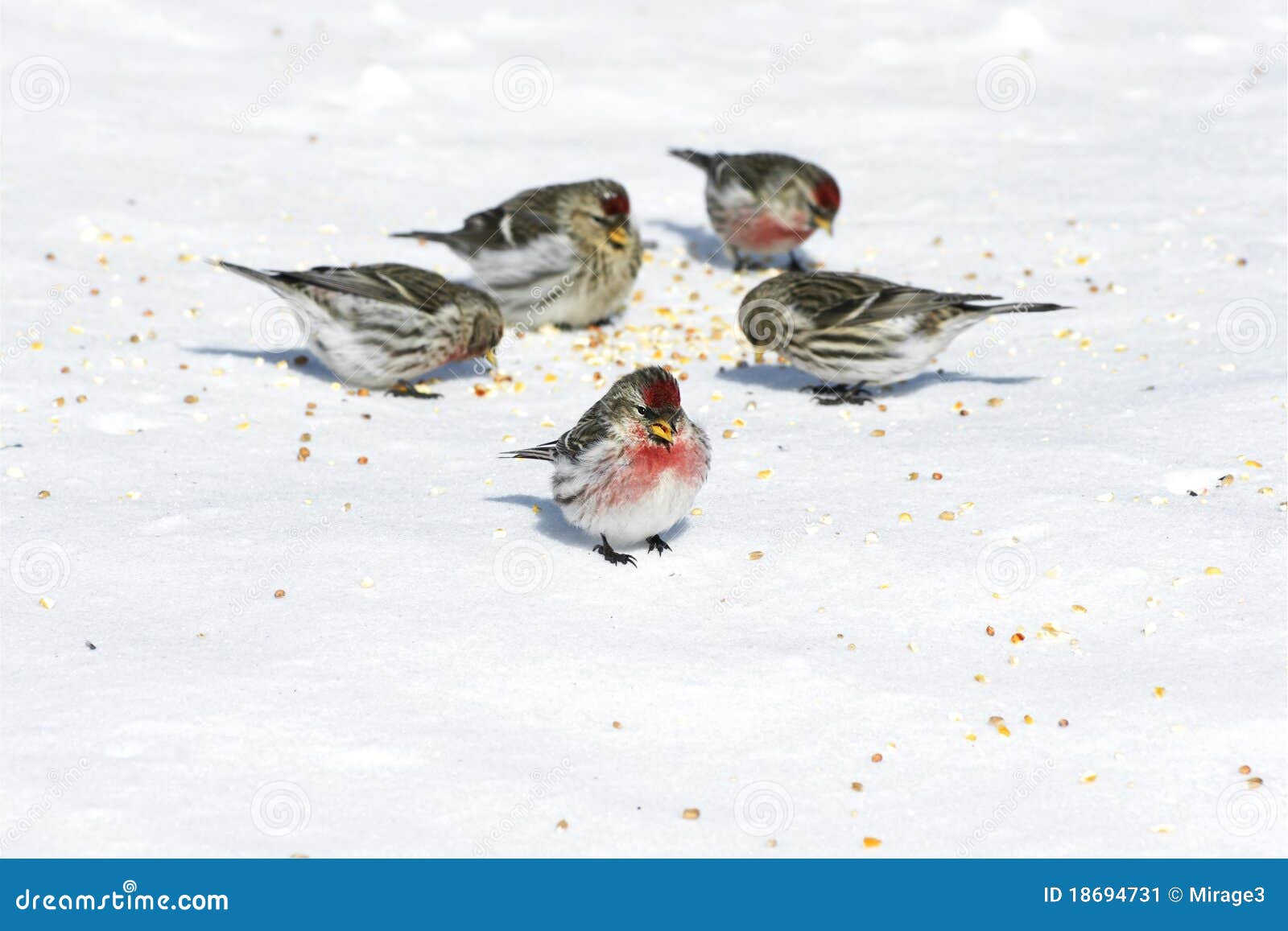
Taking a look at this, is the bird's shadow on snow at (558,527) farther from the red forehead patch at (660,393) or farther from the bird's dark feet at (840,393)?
the bird's dark feet at (840,393)

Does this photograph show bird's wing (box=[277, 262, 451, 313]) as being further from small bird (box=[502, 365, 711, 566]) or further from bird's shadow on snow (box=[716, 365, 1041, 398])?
small bird (box=[502, 365, 711, 566])

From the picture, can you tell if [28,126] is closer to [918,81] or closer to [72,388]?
[72,388]

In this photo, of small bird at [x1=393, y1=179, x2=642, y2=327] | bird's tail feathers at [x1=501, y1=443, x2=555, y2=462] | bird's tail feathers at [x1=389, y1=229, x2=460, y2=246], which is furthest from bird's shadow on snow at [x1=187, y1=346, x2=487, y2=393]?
bird's tail feathers at [x1=501, y1=443, x2=555, y2=462]

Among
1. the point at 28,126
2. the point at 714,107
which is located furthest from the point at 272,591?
the point at 714,107

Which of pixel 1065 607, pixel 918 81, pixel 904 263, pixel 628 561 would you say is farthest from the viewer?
pixel 918 81

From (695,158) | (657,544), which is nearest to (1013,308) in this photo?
(657,544)

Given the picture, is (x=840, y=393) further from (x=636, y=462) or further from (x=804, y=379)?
(x=636, y=462)
